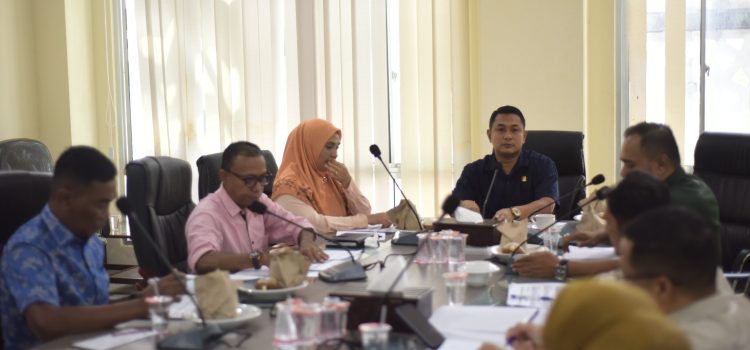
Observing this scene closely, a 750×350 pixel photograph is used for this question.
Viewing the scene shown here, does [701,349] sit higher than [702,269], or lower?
lower

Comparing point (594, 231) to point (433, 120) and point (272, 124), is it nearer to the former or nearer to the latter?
point (433, 120)

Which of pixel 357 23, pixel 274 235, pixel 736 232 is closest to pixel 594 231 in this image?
pixel 736 232

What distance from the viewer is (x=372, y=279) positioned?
245cm

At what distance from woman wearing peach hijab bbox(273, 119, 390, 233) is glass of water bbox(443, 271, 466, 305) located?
148 cm

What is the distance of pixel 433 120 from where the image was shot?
513 cm

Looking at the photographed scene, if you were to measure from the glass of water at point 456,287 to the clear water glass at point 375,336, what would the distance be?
49cm

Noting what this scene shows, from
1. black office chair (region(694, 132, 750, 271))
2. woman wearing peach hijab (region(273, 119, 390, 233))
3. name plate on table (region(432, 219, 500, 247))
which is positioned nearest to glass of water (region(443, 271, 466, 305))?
name plate on table (region(432, 219, 500, 247))

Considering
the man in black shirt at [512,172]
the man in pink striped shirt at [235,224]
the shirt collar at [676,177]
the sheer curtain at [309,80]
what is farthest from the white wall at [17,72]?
the shirt collar at [676,177]

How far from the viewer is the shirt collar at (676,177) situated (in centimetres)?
259

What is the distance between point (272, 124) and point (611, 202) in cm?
364

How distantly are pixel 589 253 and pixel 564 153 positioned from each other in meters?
1.54

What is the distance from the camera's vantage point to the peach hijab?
3871 mm

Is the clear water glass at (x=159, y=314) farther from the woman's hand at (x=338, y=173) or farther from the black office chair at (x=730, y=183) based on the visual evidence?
the black office chair at (x=730, y=183)

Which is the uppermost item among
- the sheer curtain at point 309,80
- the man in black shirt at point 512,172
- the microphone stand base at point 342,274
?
the sheer curtain at point 309,80
